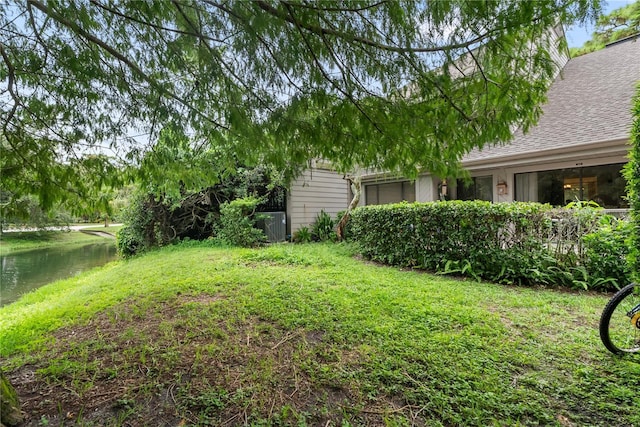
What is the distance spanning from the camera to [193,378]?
2107mm

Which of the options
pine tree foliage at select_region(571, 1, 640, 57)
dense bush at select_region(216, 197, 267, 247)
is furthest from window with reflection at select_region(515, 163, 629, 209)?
dense bush at select_region(216, 197, 267, 247)

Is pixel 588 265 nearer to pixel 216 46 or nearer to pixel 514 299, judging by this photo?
pixel 514 299

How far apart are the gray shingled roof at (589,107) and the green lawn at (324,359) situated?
4.17 m

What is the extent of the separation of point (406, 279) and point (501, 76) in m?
3.45

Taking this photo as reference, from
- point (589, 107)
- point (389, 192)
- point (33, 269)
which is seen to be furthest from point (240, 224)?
point (589, 107)

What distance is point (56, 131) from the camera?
2.91 metres

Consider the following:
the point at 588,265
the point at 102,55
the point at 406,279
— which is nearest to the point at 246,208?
the point at 406,279

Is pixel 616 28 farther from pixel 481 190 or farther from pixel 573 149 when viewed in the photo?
pixel 481 190

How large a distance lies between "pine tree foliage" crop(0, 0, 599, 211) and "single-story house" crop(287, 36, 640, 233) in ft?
10.3

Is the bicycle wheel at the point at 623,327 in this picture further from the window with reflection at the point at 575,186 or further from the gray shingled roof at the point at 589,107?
the window with reflection at the point at 575,186

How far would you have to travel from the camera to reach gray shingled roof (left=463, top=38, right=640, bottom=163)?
6305 mm

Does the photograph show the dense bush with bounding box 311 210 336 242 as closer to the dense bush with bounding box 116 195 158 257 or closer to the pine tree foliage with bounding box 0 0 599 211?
the dense bush with bounding box 116 195 158 257

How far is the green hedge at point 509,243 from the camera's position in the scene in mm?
4305

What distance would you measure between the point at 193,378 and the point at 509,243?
4717 mm
